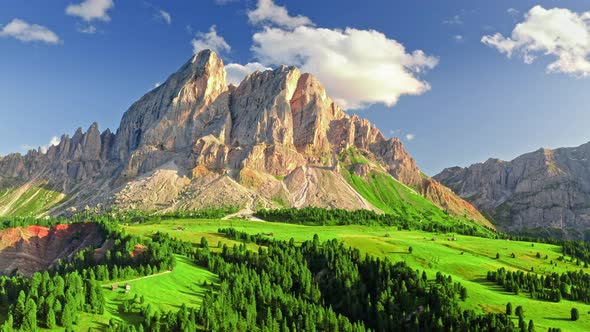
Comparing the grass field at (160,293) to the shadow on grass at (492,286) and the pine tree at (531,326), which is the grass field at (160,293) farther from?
the shadow on grass at (492,286)

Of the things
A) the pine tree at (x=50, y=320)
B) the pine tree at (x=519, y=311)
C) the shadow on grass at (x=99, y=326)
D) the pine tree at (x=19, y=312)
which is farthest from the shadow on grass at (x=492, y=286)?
the pine tree at (x=19, y=312)

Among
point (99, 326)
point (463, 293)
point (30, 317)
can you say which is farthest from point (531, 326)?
point (30, 317)

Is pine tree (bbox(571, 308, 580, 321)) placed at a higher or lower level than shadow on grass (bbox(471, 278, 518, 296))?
lower

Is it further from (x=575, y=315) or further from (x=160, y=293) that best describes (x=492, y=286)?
(x=160, y=293)

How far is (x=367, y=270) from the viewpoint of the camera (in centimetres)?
19900

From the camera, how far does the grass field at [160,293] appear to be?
118 m

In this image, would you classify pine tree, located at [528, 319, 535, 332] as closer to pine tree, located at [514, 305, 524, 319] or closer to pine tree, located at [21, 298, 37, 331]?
pine tree, located at [514, 305, 524, 319]

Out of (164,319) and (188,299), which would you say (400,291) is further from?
(164,319)

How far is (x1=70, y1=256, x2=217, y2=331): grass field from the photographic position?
118 m

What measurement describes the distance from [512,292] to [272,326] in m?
Result: 89.2

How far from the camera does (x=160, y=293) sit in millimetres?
145250

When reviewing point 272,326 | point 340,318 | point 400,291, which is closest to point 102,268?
point 272,326

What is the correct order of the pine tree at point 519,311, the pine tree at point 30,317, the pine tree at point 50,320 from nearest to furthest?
the pine tree at point 30,317, the pine tree at point 50,320, the pine tree at point 519,311

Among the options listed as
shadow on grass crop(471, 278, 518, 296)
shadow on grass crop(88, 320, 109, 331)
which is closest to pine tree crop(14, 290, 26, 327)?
shadow on grass crop(88, 320, 109, 331)
